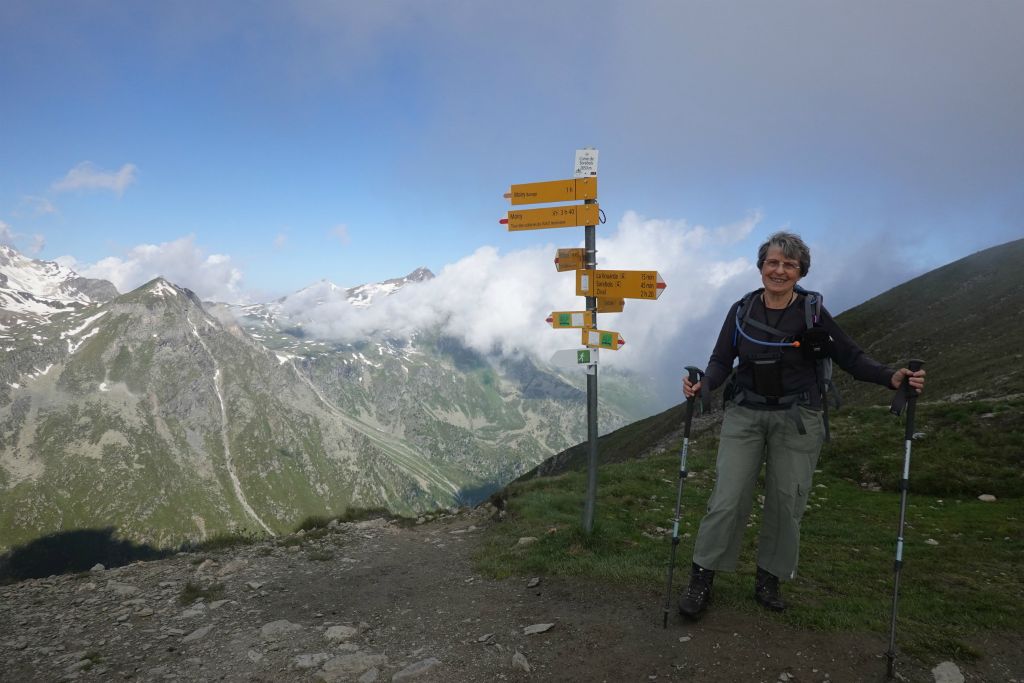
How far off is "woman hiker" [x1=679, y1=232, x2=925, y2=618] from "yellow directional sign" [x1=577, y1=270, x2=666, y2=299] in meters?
3.04

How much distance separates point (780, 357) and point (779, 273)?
105cm

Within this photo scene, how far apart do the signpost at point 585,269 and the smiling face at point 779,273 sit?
312 centimetres

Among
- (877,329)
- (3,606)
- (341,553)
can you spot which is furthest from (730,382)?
(877,329)

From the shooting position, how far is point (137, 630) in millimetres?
8023

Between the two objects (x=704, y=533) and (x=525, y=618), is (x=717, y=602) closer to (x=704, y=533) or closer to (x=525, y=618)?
(x=704, y=533)

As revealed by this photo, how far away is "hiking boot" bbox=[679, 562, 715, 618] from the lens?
6.77m

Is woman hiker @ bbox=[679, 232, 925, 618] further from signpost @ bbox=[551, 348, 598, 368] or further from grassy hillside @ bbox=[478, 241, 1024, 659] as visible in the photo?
signpost @ bbox=[551, 348, 598, 368]

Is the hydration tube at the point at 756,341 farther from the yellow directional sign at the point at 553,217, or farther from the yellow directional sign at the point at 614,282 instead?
the yellow directional sign at the point at 553,217

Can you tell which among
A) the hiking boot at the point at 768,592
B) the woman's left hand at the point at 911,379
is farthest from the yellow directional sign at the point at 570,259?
the hiking boot at the point at 768,592

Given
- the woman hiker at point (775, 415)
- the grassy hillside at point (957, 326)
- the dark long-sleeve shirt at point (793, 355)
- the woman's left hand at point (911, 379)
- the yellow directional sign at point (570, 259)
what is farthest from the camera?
the grassy hillside at point (957, 326)

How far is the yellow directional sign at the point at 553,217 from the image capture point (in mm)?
10250

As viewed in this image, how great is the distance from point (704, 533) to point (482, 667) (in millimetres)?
3190

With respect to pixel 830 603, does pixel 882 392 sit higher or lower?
higher

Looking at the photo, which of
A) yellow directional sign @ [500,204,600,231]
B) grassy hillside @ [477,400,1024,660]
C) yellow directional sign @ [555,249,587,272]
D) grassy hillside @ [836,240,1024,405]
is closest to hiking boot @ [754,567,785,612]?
grassy hillside @ [477,400,1024,660]
